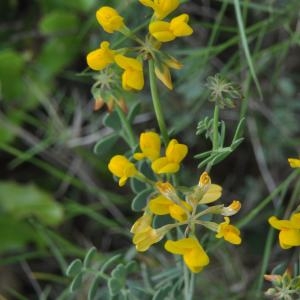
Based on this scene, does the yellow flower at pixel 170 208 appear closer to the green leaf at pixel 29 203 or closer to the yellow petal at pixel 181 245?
the yellow petal at pixel 181 245

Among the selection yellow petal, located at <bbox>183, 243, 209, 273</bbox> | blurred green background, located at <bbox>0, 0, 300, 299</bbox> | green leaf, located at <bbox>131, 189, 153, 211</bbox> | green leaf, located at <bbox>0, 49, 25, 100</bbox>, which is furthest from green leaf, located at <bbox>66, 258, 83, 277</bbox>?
green leaf, located at <bbox>0, 49, 25, 100</bbox>

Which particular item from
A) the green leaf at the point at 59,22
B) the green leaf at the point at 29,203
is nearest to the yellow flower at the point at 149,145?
the green leaf at the point at 29,203

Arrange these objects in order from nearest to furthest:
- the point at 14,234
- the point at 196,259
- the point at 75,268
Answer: the point at 196,259, the point at 75,268, the point at 14,234

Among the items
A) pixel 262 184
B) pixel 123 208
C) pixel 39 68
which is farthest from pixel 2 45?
pixel 262 184

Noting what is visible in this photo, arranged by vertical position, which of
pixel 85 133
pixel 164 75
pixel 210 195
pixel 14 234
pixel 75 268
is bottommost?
pixel 14 234

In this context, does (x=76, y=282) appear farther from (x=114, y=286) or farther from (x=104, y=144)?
(x=104, y=144)

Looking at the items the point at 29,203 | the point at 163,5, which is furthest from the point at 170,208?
the point at 29,203
